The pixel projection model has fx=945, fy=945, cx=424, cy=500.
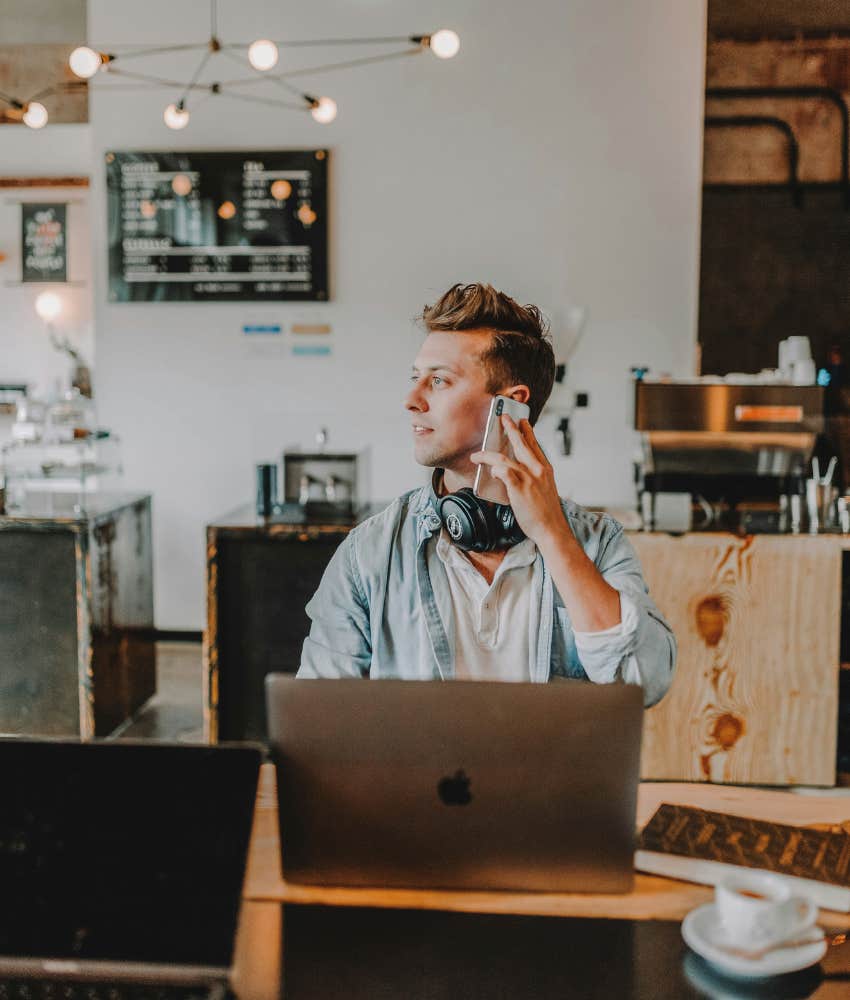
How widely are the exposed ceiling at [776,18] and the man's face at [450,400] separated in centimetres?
455

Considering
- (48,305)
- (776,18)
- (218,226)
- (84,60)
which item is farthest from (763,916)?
(48,305)

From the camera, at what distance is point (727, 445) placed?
3088 millimetres

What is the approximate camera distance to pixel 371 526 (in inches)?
65.5

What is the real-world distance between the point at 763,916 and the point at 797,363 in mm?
2728

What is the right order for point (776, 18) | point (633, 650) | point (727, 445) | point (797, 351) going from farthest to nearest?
point (776, 18) < point (797, 351) < point (727, 445) < point (633, 650)

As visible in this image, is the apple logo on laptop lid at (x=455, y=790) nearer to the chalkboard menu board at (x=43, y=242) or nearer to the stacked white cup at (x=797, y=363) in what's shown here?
the stacked white cup at (x=797, y=363)

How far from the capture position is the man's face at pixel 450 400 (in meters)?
1.63

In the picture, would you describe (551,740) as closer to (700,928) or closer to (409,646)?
(700,928)

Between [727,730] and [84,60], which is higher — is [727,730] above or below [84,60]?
below

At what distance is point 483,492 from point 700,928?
82cm

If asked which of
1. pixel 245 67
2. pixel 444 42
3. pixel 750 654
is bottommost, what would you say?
pixel 750 654

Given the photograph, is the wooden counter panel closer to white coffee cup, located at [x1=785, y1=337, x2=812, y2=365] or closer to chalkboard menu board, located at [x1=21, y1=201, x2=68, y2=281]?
white coffee cup, located at [x1=785, y1=337, x2=812, y2=365]

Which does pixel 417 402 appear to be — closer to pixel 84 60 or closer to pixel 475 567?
pixel 475 567

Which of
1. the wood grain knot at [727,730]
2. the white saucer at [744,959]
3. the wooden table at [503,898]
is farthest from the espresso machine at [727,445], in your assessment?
the white saucer at [744,959]
